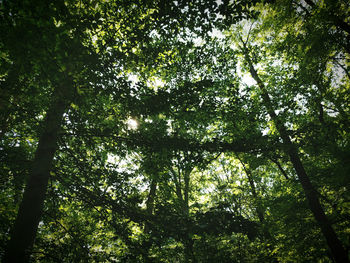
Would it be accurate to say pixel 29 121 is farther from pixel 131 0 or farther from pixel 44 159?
pixel 131 0

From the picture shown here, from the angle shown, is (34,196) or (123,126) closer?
(34,196)

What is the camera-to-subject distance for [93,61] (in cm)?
343

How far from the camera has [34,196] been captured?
3.93 m

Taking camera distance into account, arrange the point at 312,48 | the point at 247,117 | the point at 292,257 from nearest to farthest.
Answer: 1. the point at 247,117
2. the point at 312,48
3. the point at 292,257

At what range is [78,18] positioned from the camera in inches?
142

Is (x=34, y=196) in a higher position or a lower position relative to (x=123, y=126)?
lower

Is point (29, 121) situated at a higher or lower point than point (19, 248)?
higher

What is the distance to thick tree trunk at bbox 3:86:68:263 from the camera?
11.3 ft

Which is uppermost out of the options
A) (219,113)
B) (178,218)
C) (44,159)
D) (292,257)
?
(219,113)

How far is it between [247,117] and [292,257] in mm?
6597

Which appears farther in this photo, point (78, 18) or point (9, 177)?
point (9, 177)

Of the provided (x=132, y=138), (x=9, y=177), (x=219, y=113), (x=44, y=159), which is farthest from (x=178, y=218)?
(x=9, y=177)

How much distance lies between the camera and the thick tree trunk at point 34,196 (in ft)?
11.3

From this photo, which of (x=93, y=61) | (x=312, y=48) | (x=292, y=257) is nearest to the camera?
(x=93, y=61)
